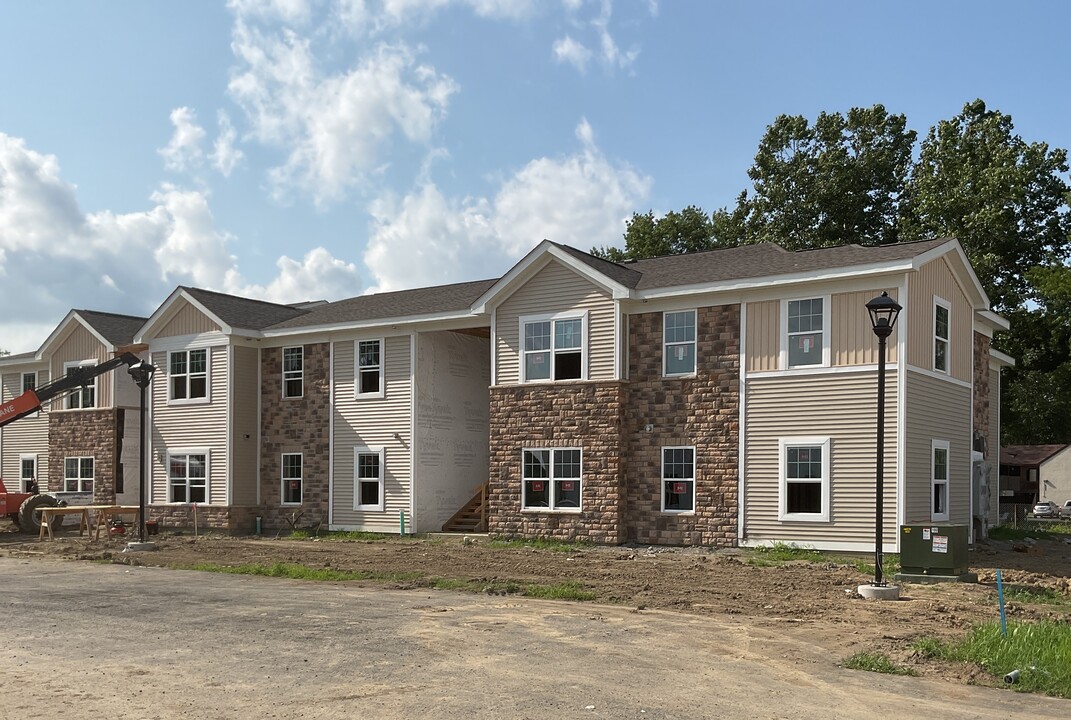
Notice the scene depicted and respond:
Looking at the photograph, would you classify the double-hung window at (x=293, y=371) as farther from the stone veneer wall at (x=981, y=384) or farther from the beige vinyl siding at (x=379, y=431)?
the stone veneer wall at (x=981, y=384)

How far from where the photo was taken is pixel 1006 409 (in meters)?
46.8

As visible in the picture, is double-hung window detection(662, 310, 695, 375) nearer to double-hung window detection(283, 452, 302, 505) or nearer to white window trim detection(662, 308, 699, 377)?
white window trim detection(662, 308, 699, 377)

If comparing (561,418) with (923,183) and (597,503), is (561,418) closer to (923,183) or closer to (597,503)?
(597,503)

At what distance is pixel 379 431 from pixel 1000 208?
87.3 ft

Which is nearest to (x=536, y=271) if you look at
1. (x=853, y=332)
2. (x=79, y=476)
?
(x=853, y=332)

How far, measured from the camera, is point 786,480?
2308 cm

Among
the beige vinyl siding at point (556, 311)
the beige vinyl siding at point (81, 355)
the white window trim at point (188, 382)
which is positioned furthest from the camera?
the beige vinyl siding at point (81, 355)

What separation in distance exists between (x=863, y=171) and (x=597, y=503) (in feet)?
94.6

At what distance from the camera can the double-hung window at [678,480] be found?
24500 mm

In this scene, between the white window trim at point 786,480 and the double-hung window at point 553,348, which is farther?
the double-hung window at point 553,348

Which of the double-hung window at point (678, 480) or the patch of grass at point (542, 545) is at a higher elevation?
the double-hung window at point (678, 480)

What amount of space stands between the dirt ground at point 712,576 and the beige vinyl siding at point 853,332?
4.55 m

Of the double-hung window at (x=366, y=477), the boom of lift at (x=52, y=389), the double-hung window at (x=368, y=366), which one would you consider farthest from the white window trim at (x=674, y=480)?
the boom of lift at (x=52, y=389)

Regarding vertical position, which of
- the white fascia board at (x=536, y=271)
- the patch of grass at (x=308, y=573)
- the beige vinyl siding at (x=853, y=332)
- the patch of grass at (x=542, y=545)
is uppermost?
the white fascia board at (x=536, y=271)
